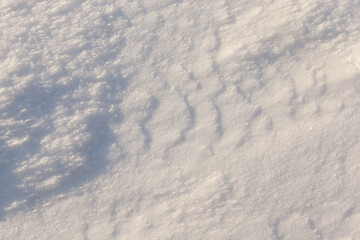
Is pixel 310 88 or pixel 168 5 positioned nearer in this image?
pixel 310 88

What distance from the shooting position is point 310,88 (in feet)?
3.93

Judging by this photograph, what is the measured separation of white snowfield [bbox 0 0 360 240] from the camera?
3.78 feet

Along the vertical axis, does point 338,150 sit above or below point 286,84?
below

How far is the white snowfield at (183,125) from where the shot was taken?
115 centimetres

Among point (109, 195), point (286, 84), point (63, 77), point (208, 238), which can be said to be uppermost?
point (63, 77)

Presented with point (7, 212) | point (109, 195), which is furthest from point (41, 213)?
point (109, 195)

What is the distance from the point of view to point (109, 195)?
120 centimetres

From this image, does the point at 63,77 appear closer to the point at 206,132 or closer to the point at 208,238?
the point at 206,132

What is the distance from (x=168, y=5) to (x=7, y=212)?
2.75 feet

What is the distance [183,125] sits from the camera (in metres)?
1.22

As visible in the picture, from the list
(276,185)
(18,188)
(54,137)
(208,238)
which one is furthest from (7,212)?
(276,185)

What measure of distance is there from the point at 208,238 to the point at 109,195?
32 centimetres

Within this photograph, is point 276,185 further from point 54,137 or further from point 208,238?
point 54,137

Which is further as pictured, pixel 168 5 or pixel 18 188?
pixel 168 5
